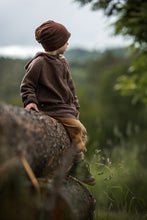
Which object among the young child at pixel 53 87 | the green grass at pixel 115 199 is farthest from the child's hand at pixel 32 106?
the green grass at pixel 115 199

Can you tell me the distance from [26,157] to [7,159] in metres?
0.19

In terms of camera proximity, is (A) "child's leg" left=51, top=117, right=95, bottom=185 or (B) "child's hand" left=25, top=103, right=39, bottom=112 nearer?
(B) "child's hand" left=25, top=103, right=39, bottom=112

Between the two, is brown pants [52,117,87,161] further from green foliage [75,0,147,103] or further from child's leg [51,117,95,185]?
green foliage [75,0,147,103]

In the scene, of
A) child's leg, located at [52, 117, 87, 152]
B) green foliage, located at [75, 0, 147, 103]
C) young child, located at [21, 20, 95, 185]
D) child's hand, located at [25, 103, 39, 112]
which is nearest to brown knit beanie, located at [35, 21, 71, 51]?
young child, located at [21, 20, 95, 185]

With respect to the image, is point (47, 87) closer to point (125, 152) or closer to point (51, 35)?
point (51, 35)

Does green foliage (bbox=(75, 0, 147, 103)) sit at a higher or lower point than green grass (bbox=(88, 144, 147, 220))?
higher

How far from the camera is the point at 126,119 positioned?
2306 centimetres

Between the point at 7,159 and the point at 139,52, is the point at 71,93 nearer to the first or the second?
the point at 7,159

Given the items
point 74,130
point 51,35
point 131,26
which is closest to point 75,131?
point 74,130

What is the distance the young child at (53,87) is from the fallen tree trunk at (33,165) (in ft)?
1.01

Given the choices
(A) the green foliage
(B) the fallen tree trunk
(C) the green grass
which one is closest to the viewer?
(B) the fallen tree trunk

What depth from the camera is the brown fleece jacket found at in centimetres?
286

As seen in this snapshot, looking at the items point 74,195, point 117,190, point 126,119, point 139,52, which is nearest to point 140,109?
point 126,119

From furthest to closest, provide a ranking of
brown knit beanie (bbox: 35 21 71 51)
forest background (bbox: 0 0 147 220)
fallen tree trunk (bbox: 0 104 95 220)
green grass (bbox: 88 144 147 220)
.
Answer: forest background (bbox: 0 0 147 220)
green grass (bbox: 88 144 147 220)
brown knit beanie (bbox: 35 21 71 51)
fallen tree trunk (bbox: 0 104 95 220)
